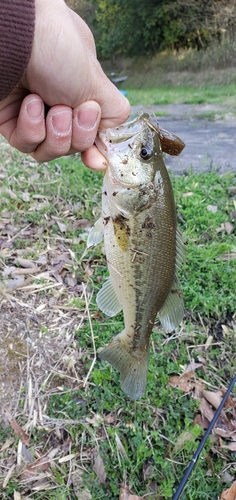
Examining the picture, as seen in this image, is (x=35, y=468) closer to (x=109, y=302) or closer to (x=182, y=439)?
(x=182, y=439)

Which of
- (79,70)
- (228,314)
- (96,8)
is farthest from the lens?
(96,8)

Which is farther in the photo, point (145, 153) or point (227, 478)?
point (227, 478)

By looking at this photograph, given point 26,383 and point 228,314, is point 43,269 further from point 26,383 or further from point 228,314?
point 228,314

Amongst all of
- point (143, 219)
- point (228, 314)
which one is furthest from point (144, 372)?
point (228, 314)

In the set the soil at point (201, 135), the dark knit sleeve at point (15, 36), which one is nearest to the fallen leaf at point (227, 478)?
the dark knit sleeve at point (15, 36)

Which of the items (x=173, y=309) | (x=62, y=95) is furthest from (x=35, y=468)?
(x=62, y=95)

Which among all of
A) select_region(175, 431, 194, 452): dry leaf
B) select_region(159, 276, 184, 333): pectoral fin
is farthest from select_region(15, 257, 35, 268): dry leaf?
select_region(175, 431, 194, 452): dry leaf

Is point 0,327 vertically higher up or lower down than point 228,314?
lower down

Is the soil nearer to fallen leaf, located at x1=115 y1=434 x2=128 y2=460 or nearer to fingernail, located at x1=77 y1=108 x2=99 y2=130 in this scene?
fingernail, located at x1=77 y1=108 x2=99 y2=130
